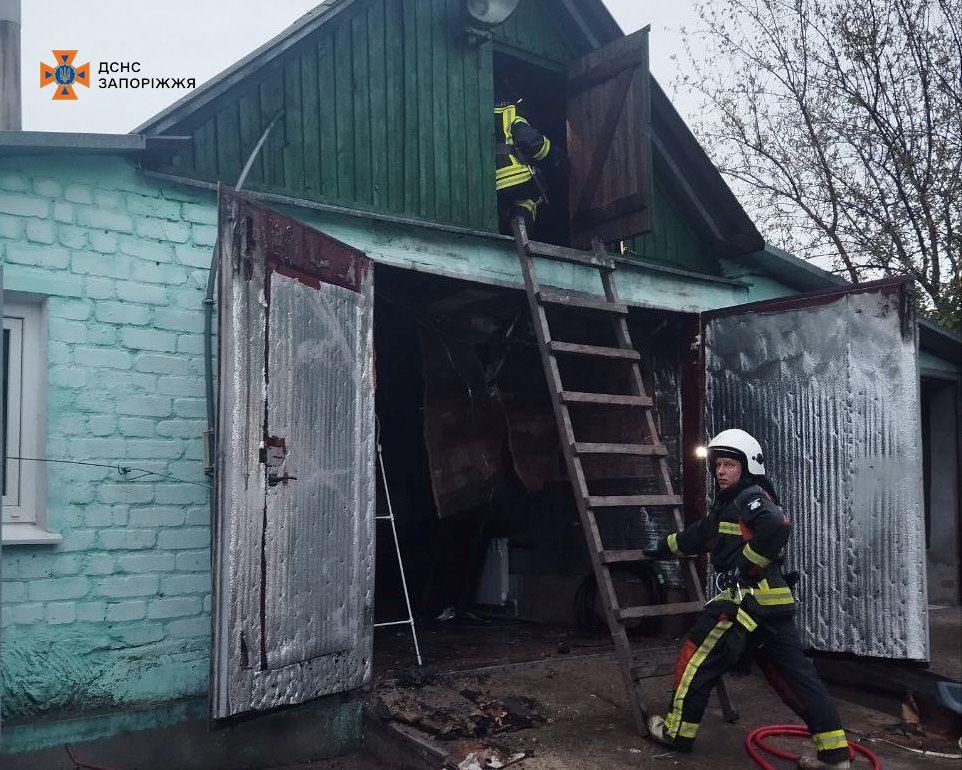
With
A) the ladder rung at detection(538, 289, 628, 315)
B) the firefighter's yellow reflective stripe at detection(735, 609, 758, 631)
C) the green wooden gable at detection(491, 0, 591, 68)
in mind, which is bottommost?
the firefighter's yellow reflective stripe at detection(735, 609, 758, 631)

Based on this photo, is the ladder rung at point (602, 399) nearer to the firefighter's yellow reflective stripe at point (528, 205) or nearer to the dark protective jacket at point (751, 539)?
the dark protective jacket at point (751, 539)

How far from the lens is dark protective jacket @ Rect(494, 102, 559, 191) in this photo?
22.9 ft

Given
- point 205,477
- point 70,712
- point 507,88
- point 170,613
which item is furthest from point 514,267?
point 70,712

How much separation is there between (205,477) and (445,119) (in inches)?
120

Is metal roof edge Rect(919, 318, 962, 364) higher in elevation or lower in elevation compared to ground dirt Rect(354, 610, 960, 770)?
higher

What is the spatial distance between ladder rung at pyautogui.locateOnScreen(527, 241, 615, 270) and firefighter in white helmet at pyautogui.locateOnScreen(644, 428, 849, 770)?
7.27ft

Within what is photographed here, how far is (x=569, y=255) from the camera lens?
6.73 metres

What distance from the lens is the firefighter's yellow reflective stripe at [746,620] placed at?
4863mm

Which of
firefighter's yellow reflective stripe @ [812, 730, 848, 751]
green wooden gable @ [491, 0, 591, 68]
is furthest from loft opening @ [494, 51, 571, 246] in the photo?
firefighter's yellow reflective stripe @ [812, 730, 848, 751]

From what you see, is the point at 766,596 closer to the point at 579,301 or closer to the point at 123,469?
the point at 579,301

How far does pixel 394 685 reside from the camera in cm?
561

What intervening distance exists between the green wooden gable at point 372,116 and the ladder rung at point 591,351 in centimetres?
117

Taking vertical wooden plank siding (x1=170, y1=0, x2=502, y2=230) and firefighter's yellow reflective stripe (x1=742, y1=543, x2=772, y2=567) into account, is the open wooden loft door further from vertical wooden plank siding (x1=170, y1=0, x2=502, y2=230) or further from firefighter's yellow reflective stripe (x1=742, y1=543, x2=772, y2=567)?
firefighter's yellow reflective stripe (x1=742, y1=543, x2=772, y2=567)

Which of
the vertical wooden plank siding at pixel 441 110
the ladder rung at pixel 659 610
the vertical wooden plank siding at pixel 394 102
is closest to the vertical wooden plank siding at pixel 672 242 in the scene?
the vertical wooden plank siding at pixel 441 110
